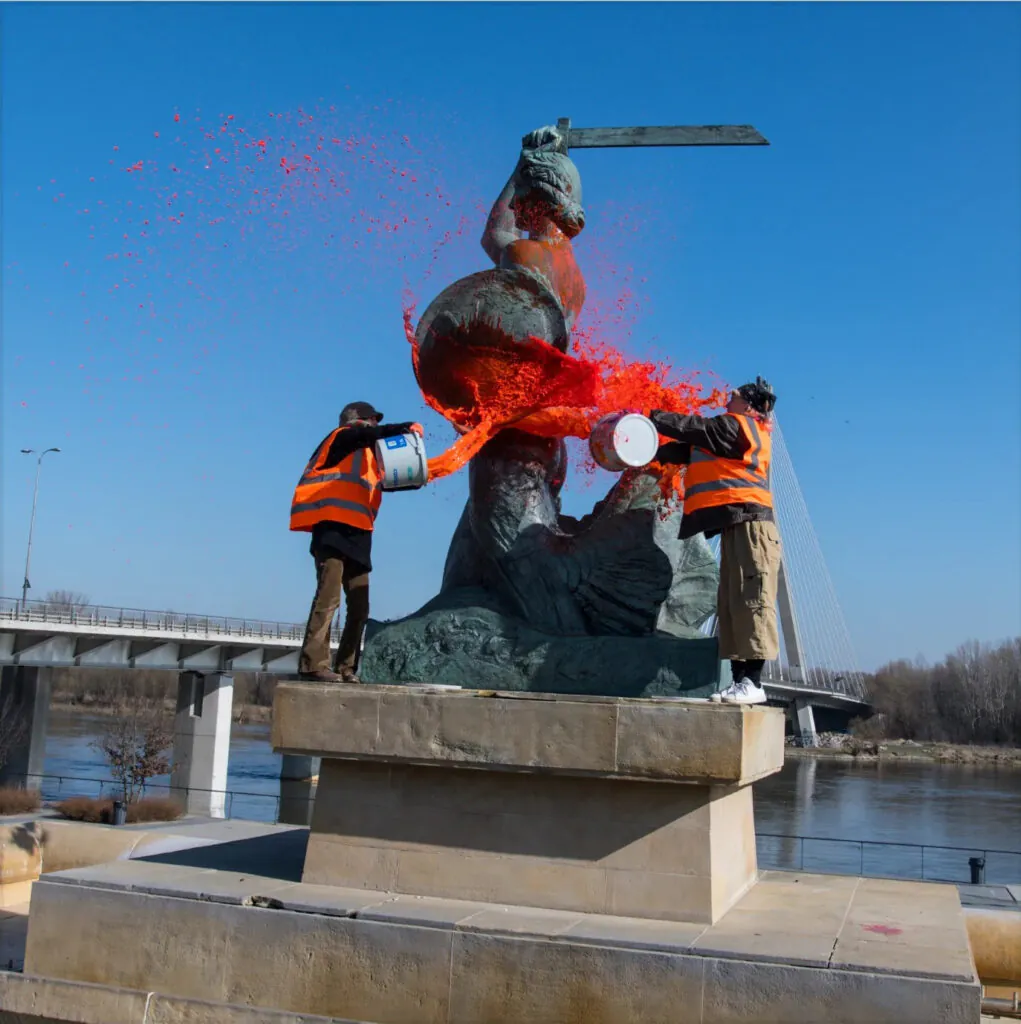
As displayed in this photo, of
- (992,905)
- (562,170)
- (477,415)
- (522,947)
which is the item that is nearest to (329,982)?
(522,947)

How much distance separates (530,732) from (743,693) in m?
1.30

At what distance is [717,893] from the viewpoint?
5703 millimetres

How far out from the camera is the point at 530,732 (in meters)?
5.81

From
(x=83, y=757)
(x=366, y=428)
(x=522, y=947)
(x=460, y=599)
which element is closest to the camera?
(x=522, y=947)

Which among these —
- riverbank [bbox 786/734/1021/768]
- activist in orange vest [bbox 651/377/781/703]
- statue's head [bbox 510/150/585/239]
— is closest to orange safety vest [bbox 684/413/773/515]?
activist in orange vest [bbox 651/377/781/703]

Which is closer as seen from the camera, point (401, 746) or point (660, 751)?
point (660, 751)

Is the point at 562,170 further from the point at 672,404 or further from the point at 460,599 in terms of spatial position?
the point at 460,599

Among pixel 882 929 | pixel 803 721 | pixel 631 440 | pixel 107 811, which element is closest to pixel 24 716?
pixel 107 811

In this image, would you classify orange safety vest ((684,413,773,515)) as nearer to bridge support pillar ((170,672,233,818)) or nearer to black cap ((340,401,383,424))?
black cap ((340,401,383,424))

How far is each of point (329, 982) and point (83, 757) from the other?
137ft

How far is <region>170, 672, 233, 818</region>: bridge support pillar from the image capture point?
3366 cm

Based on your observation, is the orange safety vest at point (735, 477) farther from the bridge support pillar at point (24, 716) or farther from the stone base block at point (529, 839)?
the bridge support pillar at point (24, 716)

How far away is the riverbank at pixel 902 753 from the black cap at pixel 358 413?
51.7 meters

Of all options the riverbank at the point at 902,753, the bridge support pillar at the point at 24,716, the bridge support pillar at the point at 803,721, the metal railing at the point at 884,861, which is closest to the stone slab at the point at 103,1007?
the metal railing at the point at 884,861
